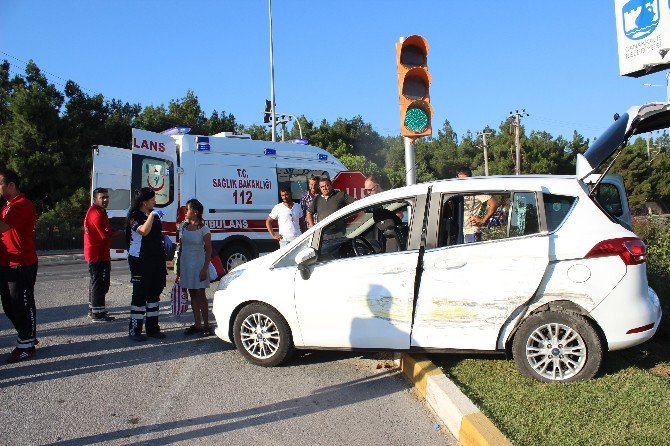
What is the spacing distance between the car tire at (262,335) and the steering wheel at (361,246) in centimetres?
99

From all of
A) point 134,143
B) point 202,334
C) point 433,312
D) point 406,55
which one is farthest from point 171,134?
point 433,312

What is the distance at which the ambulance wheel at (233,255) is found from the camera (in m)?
11.0

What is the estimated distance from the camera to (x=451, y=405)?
4.16 metres

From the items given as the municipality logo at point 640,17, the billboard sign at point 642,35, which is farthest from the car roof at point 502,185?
the municipality logo at point 640,17

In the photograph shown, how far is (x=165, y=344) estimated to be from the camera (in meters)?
6.66

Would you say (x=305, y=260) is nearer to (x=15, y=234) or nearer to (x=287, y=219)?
(x=15, y=234)

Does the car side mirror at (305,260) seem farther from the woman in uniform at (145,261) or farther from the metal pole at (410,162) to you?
the woman in uniform at (145,261)

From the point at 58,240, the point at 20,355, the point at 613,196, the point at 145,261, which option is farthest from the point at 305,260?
the point at 58,240

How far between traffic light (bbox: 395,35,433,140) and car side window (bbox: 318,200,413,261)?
3.69 ft

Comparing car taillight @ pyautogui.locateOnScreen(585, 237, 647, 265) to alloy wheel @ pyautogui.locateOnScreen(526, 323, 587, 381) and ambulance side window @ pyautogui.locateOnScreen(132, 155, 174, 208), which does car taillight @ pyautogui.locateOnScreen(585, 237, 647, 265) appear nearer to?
alloy wheel @ pyautogui.locateOnScreen(526, 323, 587, 381)

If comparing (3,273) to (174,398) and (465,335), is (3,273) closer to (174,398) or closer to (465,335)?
(174,398)

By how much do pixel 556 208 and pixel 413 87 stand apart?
2.47 m

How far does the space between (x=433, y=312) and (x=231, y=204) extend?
22.3ft

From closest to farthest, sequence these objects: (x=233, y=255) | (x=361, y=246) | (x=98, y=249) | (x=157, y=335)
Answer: (x=361, y=246), (x=157, y=335), (x=98, y=249), (x=233, y=255)
